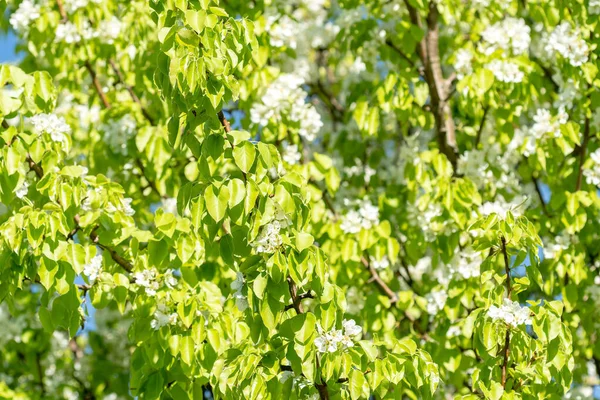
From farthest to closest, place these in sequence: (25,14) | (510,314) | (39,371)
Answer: (39,371)
(25,14)
(510,314)

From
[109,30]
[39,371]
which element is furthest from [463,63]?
[39,371]

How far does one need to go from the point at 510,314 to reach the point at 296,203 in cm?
101

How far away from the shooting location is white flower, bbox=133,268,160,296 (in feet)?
13.4

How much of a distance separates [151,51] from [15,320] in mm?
2369

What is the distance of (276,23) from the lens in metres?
5.76

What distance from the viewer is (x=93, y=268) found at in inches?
161

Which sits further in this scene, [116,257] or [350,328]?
[116,257]

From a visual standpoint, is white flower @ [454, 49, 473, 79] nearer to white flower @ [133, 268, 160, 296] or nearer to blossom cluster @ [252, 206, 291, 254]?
white flower @ [133, 268, 160, 296]

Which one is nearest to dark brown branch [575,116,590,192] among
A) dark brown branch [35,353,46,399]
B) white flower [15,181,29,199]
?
white flower [15,181,29,199]

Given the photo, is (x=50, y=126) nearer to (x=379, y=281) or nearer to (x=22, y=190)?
(x=22, y=190)

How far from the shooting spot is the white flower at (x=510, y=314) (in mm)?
3660

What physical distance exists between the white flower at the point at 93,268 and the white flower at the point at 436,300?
217cm

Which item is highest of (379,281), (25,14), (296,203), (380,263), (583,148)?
(25,14)

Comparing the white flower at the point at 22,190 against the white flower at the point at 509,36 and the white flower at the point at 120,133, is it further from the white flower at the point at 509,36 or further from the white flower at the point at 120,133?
the white flower at the point at 509,36
